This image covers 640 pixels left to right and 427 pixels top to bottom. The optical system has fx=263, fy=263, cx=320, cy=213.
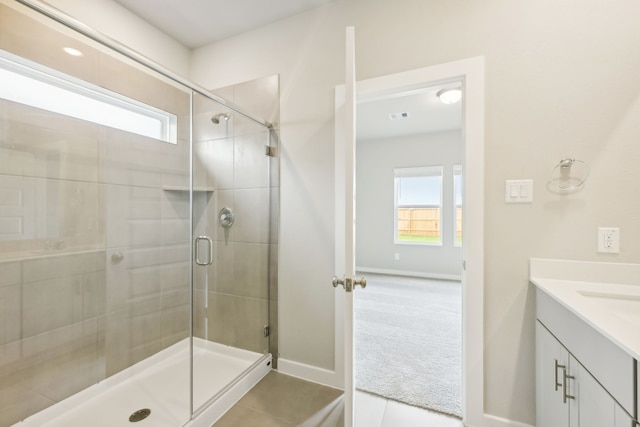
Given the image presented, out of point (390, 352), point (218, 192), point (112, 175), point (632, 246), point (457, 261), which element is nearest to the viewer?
point (632, 246)

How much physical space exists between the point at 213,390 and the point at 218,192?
138 centimetres

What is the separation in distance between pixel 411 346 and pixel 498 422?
1.01 m

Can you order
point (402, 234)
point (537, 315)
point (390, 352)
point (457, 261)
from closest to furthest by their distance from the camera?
1. point (537, 315)
2. point (390, 352)
3. point (457, 261)
4. point (402, 234)

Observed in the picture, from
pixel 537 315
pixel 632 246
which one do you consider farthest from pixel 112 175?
pixel 632 246

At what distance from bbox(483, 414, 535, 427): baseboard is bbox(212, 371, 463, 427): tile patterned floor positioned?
0.15 m

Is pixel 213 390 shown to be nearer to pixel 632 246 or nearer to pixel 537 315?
pixel 537 315

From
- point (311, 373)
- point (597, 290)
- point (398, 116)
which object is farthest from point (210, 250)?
point (398, 116)

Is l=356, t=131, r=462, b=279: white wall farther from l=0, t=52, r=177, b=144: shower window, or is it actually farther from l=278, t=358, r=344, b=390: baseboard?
l=0, t=52, r=177, b=144: shower window

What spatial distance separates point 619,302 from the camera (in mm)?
1105

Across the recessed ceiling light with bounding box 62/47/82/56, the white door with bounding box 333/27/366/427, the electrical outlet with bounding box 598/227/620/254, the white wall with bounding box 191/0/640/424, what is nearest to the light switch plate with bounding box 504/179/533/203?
the white wall with bounding box 191/0/640/424

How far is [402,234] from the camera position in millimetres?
5242

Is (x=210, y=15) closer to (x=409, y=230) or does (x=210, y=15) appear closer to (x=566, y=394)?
(x=566, y=394)

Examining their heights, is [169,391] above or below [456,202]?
below

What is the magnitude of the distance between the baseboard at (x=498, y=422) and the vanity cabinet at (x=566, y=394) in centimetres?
12
